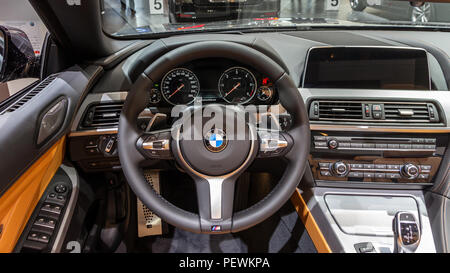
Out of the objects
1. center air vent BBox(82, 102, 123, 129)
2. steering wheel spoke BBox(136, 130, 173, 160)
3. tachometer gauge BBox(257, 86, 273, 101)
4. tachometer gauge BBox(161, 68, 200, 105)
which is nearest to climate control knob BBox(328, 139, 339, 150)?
tachometer gauge BBox(257, 86, 273, 101)

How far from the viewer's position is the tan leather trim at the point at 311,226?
1.67m

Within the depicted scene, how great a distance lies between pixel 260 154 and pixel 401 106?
888 millimetres

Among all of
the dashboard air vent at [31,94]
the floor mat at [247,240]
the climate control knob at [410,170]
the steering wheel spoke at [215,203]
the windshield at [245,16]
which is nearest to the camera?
the steering wheel spoke at [215,203]

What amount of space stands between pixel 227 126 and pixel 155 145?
0.97ft

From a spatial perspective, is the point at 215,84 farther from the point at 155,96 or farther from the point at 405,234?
the point at 405,234

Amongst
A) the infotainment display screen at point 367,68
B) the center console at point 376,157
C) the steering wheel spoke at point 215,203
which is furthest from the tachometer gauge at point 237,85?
the steering wheel spoke at point 215,203

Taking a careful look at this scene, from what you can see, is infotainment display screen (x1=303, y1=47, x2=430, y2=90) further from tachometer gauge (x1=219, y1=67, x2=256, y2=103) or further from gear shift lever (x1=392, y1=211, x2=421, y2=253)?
gear shift lever (x1=392, y1=211, x2=421, y2=253)

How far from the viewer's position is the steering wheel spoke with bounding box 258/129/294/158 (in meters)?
1.24

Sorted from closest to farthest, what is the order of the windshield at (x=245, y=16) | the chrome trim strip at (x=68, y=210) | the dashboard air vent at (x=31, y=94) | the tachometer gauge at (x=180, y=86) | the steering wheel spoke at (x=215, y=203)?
the steering wheel spoke at (x=215, y=203) < the dashboard air vent at (x=31, y=94) < the chrome trim strip at (x=68, y=210) < the tachometer gauge at (x=180, y=86) < the windshield at (x=245, y=16)

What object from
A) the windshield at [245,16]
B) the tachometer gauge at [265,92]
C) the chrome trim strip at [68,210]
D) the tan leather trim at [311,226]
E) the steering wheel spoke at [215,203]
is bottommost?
the tan leather trim at [311,226]

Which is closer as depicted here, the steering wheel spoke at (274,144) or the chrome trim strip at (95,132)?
the steering wheel spoke at (274,144)

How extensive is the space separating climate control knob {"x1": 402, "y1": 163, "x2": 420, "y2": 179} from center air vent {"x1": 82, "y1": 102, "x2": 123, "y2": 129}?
1530 mm

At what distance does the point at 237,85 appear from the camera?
1.60m

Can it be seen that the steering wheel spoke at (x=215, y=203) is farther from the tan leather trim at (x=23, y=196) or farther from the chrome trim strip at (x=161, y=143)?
the tan leather trim at (x=23, y=196)
